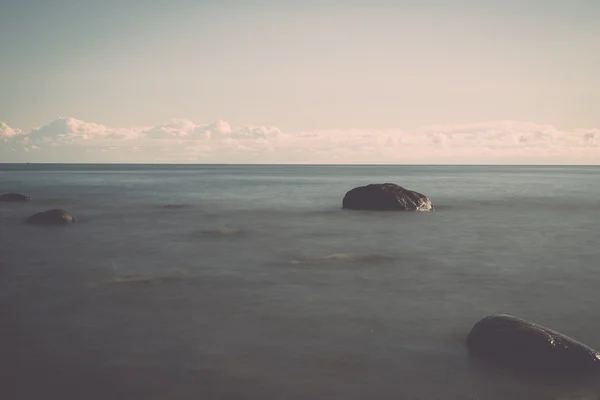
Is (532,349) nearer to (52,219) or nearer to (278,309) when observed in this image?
(278,309)

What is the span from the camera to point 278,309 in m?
11.3

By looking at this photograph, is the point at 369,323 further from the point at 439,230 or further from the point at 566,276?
the point at 439,230

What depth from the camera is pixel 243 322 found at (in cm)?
1033

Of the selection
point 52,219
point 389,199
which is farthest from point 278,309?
point 389,199

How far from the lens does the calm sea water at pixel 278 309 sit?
746 cm

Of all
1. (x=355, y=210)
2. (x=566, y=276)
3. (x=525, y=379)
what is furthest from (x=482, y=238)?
(x=525, y=379)

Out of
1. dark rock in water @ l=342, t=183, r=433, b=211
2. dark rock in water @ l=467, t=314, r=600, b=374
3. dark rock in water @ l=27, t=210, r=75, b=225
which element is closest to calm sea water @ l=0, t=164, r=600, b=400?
dark rock in water @ l=467, t=314, r=600, b=374

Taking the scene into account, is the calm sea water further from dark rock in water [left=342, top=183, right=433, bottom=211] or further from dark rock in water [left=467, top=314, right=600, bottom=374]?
dark rock in water [left=342, top=183, right=433, bottom=211]

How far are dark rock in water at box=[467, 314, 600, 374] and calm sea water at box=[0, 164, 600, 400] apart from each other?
0.35m

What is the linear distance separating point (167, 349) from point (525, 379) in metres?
5.74

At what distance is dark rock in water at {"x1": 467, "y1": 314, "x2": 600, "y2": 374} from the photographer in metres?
7.73

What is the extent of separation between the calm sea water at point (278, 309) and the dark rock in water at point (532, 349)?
354mm

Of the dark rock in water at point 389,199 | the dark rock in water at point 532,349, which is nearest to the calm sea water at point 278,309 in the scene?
the dark rock in water at point 532,349

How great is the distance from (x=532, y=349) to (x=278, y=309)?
530 cm
